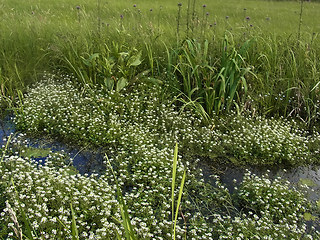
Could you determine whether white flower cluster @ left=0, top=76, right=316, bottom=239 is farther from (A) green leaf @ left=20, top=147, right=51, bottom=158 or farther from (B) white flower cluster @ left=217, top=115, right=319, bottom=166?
(A) green leaf @ left=20, top=147, right=51, bottom=158

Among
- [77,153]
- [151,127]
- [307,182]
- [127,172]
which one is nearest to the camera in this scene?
[127,172]

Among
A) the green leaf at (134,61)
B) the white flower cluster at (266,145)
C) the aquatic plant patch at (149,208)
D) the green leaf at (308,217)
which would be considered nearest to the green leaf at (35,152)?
the aquatic plant patch at (149,208)

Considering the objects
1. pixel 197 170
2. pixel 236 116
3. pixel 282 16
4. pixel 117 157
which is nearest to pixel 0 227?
pixel 117 157

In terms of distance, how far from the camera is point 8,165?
387 centimetres

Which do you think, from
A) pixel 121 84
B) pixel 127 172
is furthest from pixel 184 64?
pixel 127 172

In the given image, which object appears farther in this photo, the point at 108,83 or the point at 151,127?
the point at 108,83

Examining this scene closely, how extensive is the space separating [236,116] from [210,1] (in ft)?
30.1

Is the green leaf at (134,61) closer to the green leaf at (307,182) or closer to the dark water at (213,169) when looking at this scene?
the dark water at (213,169)

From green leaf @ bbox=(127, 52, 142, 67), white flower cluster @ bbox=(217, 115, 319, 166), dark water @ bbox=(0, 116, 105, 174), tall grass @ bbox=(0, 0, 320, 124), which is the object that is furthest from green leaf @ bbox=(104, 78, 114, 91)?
white flower cluster @ bbox=(217, 115, 319, 166)

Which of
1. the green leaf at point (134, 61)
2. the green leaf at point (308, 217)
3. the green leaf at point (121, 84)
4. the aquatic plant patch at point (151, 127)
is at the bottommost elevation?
the green leaf at point (308, 217)

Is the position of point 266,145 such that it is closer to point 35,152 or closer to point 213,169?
point 213,169

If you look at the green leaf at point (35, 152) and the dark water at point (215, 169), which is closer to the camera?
the dark water at point (215, 169)

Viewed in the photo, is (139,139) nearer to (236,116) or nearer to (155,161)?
(155,161)

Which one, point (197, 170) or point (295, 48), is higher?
point (295, 48)
